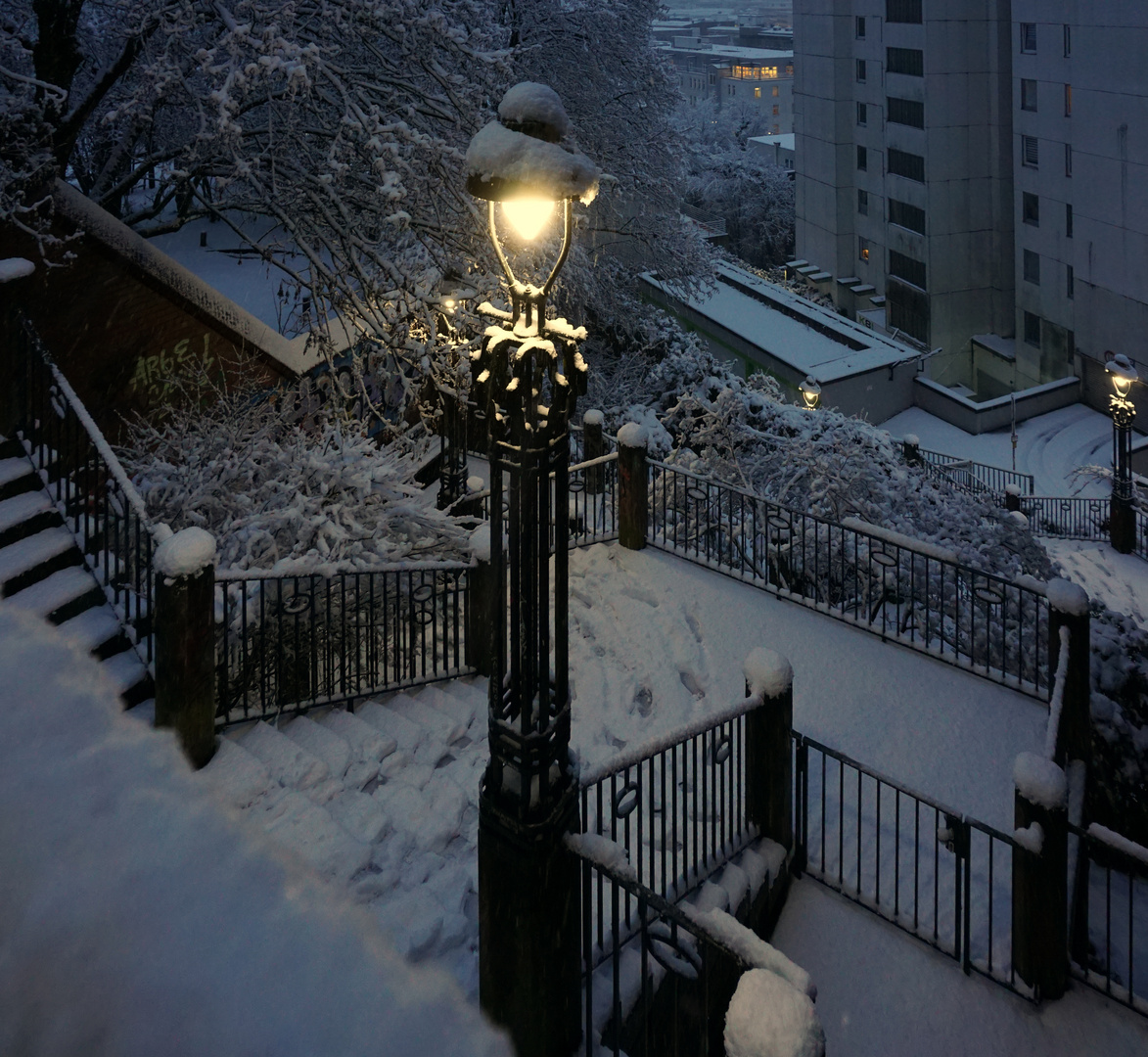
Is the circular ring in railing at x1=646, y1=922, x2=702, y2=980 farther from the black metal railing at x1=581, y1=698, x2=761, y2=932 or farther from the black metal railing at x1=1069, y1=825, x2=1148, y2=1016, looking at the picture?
the black metal railing at x1=1069, y1=825, x2=1148, y2=1016

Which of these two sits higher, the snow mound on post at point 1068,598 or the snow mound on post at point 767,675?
the snow mound on post at point 767,675

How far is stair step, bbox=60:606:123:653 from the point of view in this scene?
7.33 metres

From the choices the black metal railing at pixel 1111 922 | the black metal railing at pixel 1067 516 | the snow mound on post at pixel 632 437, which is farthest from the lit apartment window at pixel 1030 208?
the black metal railing at pixel 1111 922

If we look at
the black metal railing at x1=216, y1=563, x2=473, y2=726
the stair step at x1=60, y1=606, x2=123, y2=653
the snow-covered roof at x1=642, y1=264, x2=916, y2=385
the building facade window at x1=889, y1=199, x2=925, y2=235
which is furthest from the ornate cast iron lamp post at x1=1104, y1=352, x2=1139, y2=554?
the building facade window at x1=889, y1=199, x2=925, y2=235

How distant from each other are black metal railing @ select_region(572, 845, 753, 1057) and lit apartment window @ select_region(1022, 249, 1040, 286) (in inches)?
1610

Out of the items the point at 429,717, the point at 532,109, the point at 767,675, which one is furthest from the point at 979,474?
the point at 532,109

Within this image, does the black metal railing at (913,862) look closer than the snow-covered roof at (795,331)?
Yes

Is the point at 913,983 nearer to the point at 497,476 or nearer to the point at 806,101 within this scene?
the point at 497,476

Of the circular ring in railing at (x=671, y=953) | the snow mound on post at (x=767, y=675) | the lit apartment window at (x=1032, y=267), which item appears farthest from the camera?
the lit apartment window at (x=1032, y=267)

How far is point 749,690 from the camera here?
7148 millimetres

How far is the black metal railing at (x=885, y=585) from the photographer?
1031 cm

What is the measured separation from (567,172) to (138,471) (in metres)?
7.04

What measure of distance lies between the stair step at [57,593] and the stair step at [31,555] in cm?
9

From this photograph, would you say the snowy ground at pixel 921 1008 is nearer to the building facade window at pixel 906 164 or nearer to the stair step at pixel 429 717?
the stair step at pixel 429 717
